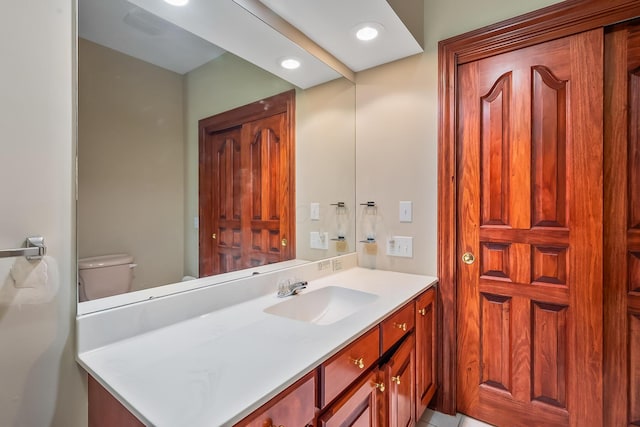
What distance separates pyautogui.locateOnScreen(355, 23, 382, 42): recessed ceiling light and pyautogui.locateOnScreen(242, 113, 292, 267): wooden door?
0.59m

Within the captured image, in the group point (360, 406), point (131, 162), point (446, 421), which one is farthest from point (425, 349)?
point (131, 162)

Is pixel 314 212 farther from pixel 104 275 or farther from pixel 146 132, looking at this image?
pixel 104 275

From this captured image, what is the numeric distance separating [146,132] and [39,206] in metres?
0.41

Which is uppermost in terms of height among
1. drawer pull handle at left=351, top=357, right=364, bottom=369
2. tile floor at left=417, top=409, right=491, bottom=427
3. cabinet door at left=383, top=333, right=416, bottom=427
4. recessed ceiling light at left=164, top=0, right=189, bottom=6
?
recessed ceiling light at left=164, top=0, right=189, bottom=6

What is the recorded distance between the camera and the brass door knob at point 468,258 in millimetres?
1701

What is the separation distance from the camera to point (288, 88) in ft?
5.88

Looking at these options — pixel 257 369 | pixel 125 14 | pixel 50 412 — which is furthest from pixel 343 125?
pixel 50 412

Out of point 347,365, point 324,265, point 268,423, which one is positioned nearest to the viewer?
point 268,423

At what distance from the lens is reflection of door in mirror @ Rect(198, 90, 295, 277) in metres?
1.34

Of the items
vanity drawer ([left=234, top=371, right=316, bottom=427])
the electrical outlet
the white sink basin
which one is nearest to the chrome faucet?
the white sink basin

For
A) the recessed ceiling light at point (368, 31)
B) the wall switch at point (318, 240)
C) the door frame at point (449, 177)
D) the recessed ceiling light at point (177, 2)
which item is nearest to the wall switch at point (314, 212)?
the wall switch at point (318, 240)

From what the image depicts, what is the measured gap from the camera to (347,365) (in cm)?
98

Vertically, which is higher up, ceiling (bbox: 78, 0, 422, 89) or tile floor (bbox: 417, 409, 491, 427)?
ceiling (bbox: 78, 0, 422, 89)

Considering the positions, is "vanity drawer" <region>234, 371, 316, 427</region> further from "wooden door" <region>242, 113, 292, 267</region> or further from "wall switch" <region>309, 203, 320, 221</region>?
"wall switch" <region>309, 203, 320, 221</region>
